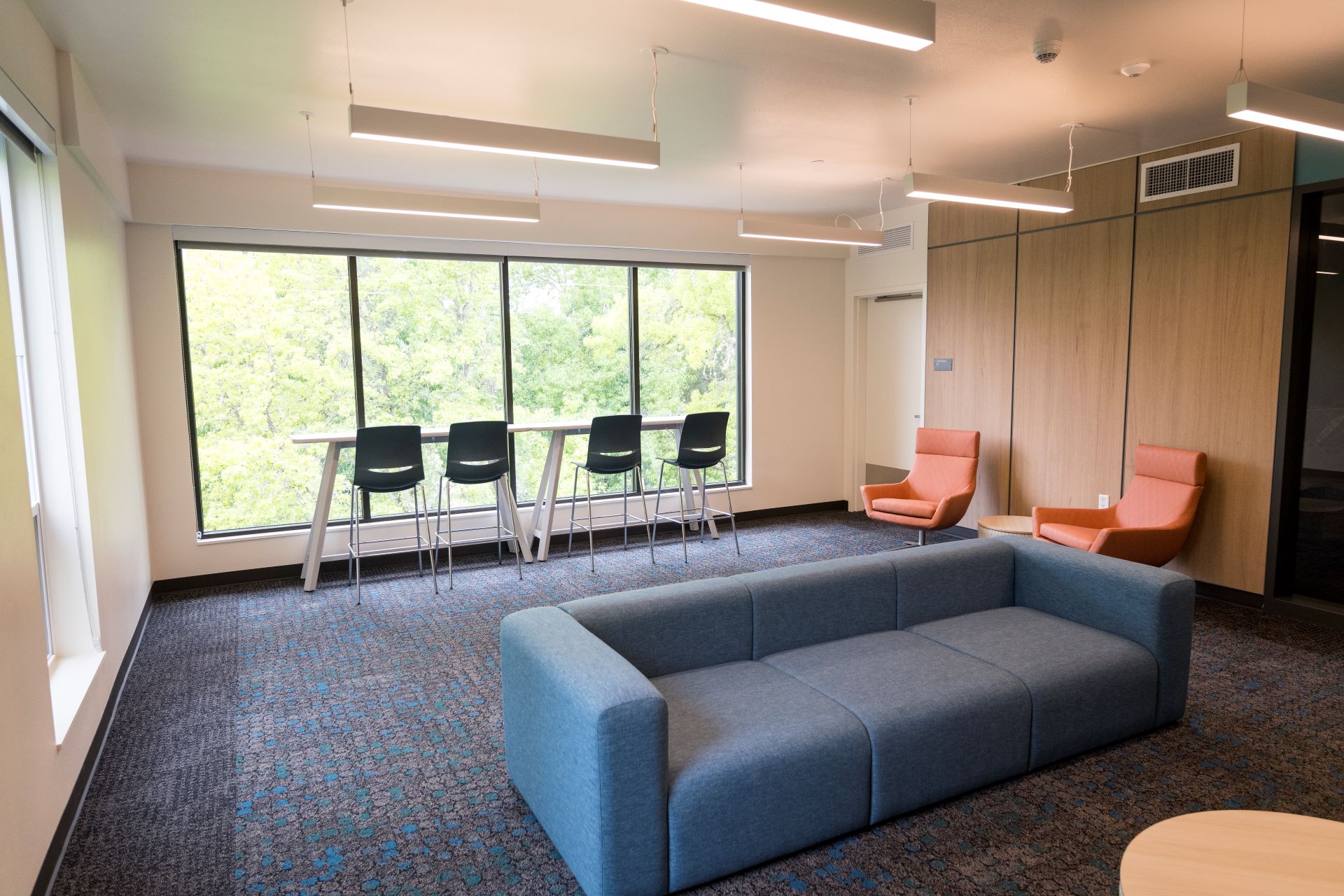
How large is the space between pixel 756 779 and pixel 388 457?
12.0 feet

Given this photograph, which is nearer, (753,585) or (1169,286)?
(753,585)

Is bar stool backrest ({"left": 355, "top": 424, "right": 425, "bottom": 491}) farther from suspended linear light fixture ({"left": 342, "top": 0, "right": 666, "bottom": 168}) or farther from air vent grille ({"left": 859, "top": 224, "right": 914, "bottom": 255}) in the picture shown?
air vent grille ({"left": 859, "top": 224, "right": 914, "bottom": 255})

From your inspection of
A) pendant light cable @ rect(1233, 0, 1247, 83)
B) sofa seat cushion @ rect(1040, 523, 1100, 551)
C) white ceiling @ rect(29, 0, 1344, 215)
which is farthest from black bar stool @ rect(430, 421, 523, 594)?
pendant light cable @ rect(1233, 0, 1247, 83)

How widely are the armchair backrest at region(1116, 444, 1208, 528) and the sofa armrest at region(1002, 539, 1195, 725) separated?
173 centimetres

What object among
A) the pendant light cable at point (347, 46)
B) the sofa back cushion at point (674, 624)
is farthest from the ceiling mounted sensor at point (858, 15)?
the sofa back cushion at point (674, 624)

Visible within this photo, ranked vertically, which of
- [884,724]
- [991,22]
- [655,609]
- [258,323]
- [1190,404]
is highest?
[991,22]

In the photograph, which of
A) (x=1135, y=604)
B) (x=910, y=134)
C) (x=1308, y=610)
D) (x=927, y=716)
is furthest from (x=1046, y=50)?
(x=1308, y=610)

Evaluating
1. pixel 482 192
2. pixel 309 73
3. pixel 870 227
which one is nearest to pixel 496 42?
pixel 309 73

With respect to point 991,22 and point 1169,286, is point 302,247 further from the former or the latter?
point 1169,286

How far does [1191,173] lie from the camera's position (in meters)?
4.63

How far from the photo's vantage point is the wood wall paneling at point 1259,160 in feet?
13.8

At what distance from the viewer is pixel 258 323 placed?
5445 mm

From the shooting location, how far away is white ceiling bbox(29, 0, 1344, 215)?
113 inches

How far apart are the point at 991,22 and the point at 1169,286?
2.68m
